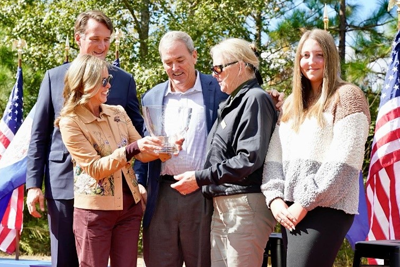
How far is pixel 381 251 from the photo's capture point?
147 inches

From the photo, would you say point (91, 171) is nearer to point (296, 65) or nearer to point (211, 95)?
point (211, 95)

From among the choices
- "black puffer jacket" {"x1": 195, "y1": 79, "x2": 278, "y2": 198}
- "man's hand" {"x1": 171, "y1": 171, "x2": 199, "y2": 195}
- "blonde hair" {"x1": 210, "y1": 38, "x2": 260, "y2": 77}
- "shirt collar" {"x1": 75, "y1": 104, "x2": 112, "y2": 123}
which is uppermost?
"blonde hair" {"x1": 210, "y1": 38, "x2": 260, "y2": 77}

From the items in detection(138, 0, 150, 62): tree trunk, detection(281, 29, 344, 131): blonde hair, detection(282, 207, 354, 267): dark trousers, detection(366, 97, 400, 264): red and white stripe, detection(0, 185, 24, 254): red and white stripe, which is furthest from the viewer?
detection(138, 0, 150, 62): tree trunk

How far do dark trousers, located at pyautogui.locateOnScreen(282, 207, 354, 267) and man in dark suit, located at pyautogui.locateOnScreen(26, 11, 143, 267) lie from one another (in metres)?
1.24

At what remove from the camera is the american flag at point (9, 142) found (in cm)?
665

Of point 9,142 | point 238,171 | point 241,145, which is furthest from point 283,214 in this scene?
point 9,142

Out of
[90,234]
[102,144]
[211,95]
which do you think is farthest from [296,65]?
[90,234]

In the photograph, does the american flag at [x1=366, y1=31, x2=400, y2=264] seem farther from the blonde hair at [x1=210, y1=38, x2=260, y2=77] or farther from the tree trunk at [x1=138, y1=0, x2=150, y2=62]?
the tree trunk at [x1=138, y1=0, x2=150, y2=62]

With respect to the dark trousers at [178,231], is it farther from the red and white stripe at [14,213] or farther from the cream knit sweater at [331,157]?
the red and white stripe at [14,213]

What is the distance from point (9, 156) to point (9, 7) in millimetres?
5923

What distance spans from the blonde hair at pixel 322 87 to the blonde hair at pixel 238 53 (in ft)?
1.14

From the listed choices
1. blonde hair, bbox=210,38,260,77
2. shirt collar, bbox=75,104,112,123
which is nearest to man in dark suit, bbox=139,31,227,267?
blonde hair, bbox=210,38,260,77

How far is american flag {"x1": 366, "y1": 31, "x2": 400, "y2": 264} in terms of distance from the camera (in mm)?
5195

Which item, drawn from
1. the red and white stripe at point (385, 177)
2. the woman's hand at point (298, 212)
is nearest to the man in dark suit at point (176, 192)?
the woman's hand at point (298, 212)
